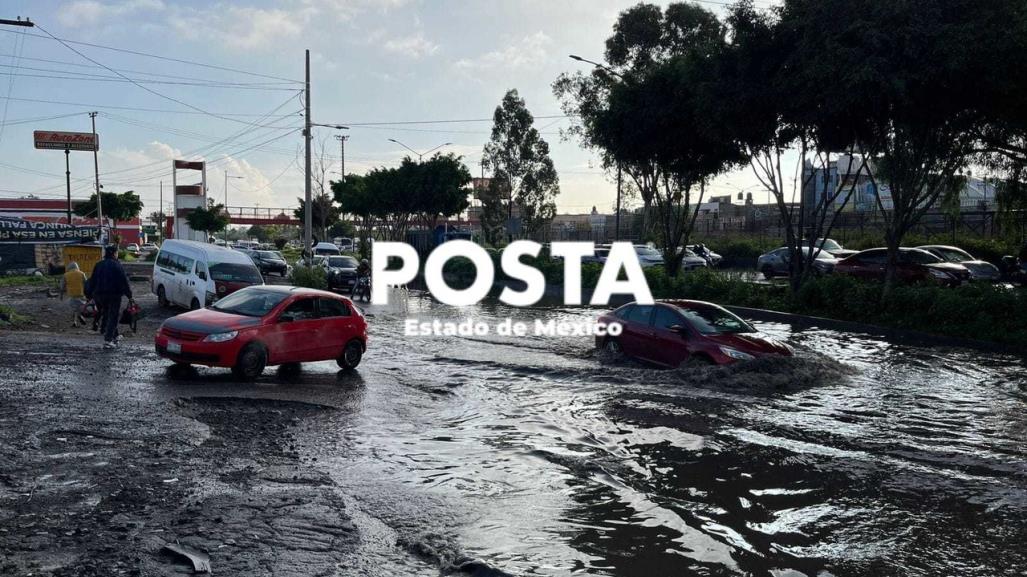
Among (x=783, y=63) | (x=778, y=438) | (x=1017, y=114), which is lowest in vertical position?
(x=778, y=438)

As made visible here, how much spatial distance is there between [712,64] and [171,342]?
17258 mm

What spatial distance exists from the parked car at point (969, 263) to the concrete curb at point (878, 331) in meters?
8.22

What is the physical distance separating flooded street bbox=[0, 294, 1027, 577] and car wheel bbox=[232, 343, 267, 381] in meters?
0.26

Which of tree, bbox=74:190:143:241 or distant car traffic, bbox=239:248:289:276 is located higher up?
tree, bbox=74:190:143:241

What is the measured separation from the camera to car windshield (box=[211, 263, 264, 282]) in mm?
23938

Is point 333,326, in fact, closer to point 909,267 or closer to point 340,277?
point 909,267

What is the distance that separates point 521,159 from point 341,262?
2348 cm

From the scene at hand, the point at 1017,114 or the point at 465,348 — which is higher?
the point at 1017,114

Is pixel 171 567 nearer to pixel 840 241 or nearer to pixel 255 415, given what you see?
pixel 255 415

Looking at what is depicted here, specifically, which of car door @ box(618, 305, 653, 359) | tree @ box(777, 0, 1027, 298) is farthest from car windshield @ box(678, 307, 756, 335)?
tree @ box(777, 0, 1027, 298)

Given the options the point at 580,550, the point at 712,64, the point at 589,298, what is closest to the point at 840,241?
the point at 589,298

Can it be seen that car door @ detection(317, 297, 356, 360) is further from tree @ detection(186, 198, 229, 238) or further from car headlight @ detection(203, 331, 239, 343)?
tree @ detection(186, 198, 229, 238)

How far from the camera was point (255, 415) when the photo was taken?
1073cm

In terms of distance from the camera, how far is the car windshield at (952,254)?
31641mm
